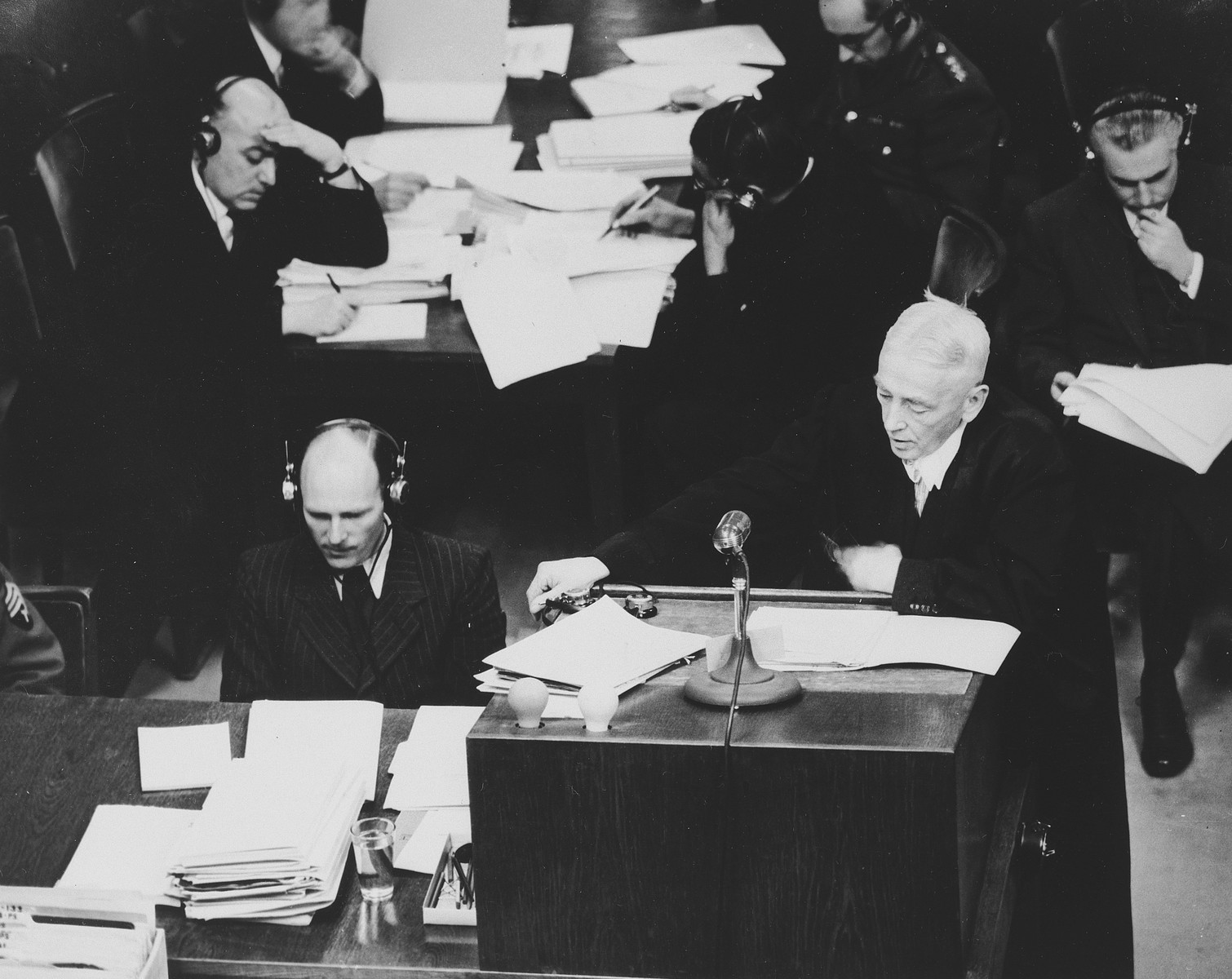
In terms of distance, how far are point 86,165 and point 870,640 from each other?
2.15 m

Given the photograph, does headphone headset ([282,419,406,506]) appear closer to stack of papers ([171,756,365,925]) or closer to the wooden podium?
stack of papers ([171,756,365,925])

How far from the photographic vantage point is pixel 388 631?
310 cm

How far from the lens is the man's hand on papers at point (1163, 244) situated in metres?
2.78

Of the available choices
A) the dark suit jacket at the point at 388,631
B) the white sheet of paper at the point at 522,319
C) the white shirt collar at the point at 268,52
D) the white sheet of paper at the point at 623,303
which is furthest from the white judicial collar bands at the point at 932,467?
the white shirt collar at the point at 268,52

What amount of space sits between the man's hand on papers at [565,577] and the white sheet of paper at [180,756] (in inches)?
25.3

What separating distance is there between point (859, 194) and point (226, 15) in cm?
147

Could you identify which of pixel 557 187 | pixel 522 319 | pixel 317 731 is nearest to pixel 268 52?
pixel 557 187

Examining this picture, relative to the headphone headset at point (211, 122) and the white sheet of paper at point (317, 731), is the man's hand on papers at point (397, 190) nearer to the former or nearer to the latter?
the headphone headset at point (211, 122)

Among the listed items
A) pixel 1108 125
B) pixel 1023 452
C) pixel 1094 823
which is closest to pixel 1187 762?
pixel 1094 823

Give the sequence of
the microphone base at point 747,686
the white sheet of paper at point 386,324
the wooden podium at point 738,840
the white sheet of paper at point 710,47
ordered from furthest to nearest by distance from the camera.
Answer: the white sheet of paper at point 386,324, the white sheet of paper at point 710,47, the microphone base at point 747,686, the wooden podium at point 738,840

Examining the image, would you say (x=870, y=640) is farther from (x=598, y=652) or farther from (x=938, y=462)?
(x=938, y=462)

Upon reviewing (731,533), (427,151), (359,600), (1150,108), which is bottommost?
(359,600)

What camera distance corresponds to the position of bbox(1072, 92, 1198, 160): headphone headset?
2746 mm

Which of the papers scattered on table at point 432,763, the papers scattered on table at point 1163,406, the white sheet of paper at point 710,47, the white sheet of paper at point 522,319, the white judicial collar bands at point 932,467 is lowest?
the papers scattered on table at point 432,763
